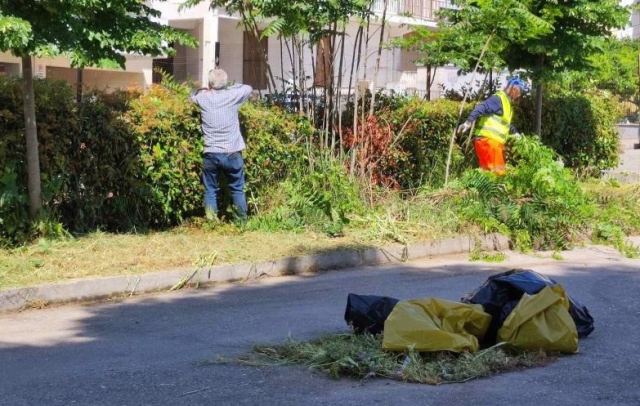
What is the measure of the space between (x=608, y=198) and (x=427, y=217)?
3.59 m

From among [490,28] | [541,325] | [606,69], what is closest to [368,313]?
[541,325]

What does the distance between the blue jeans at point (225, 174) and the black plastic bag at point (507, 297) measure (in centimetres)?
430

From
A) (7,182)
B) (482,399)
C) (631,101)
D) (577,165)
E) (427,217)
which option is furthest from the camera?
(631,101)

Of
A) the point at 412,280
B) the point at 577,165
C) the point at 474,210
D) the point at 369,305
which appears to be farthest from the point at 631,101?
the point at 369,305

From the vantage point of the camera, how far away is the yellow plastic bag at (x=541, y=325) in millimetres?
6180

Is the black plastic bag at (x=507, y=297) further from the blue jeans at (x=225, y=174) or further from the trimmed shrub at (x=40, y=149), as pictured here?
the trimmed shrub at (x=40, y=149)

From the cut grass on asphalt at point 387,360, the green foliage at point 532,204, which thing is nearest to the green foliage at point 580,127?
the green foliage at point 532,204

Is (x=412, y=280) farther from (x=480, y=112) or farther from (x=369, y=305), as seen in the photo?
(x=480, y=112)

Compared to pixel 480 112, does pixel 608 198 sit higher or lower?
lower

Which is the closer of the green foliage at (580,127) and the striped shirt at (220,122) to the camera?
the striped shirt at (220,122)

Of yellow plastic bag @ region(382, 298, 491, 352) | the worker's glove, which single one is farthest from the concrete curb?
yellow plastic bag @ region(382, 298, 491, 352)

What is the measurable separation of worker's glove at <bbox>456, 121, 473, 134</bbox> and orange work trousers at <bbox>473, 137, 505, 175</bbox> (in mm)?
216

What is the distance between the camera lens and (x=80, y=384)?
5.64 metres

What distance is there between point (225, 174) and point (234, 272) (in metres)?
1.90
